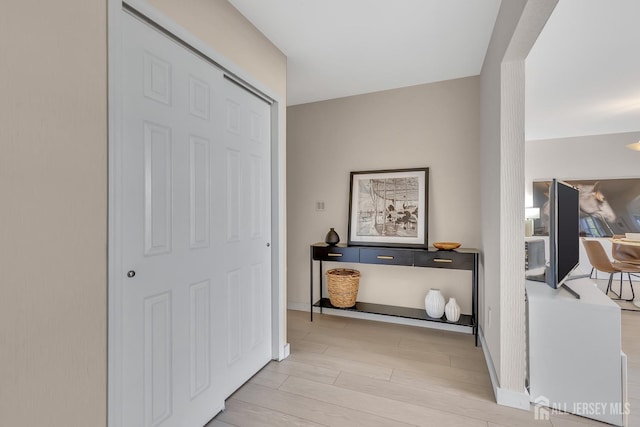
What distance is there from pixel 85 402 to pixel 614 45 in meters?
3.99

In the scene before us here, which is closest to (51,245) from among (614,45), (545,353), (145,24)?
(145,24)

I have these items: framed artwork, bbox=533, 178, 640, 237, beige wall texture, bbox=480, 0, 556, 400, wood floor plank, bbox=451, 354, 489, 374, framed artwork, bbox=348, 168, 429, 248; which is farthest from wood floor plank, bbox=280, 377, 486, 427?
framed artwork, bbox=533, 178, 640, 237

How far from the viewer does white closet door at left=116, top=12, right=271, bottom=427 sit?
1.31m

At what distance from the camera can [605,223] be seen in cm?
534

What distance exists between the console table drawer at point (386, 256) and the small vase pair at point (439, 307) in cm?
39

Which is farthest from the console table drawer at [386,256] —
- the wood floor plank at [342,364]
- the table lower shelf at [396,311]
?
the wood floor plank at [342,364]

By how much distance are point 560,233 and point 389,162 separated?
1678mm

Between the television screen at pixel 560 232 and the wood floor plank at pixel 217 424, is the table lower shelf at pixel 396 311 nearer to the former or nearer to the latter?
the television screen at pixel 560 232

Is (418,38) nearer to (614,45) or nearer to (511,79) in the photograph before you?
(511,79)

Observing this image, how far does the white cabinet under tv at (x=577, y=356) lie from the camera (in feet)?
5.41

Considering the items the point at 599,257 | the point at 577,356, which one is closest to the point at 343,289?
the point at 577,356

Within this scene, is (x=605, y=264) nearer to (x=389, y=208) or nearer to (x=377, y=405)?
(x=389, y=208)

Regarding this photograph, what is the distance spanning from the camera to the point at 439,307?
2.84 m

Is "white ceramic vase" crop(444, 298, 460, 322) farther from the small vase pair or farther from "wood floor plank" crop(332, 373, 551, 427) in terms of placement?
"wood floor plank" crop(332, 373, 551, 427)
